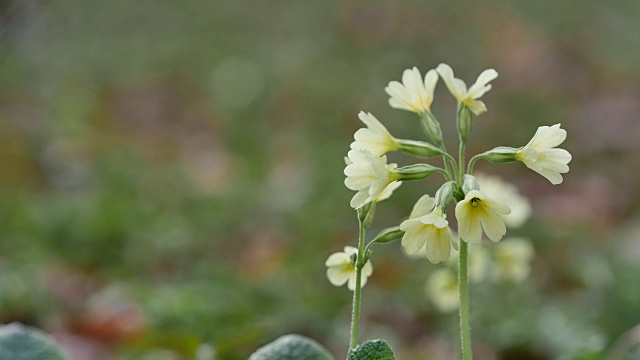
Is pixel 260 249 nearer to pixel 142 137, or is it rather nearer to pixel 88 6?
pixel 142 137

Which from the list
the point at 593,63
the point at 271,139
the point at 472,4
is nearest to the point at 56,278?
the point at 271,139

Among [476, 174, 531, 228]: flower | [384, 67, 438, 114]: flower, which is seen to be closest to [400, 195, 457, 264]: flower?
[384, 67, 438, 114]: flower

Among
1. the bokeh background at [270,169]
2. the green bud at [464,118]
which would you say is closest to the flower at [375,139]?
the green bud at [464,118]

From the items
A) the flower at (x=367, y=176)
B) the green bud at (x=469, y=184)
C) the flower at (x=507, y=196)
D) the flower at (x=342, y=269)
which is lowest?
the flower at (x=342, y=269)

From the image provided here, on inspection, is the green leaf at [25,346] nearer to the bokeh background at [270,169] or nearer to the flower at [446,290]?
the bokeh background at [270,169]

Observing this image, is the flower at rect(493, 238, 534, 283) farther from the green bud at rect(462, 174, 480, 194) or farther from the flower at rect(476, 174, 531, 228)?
→ the green bud at rect(462, 174, 480, 194)
